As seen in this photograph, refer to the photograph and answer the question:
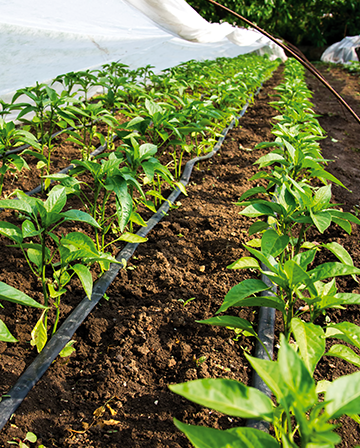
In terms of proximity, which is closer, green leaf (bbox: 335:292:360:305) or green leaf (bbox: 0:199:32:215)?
green leaf (bbox: 335:292:360:305)

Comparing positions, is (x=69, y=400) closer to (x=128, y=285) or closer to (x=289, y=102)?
(x=128, y=285)

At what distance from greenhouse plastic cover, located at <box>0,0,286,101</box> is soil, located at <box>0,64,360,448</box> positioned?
79.9 inches

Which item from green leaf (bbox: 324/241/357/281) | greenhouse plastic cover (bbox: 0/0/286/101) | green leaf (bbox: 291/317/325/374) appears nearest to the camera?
green leaf (bbox: 291/317/325/374)

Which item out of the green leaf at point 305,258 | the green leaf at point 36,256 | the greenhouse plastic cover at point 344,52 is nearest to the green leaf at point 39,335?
the green leaf at point 36,256

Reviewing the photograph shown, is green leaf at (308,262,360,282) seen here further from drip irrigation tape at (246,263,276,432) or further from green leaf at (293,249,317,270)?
drip irrigation tape at (246,263,276,432)

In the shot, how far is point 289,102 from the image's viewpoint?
336 centimetres

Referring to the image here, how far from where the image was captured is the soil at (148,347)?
107cm

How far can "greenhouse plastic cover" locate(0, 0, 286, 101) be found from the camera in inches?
126

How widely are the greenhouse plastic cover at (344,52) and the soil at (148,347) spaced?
17.7 meters

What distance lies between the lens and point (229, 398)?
0.59 meters

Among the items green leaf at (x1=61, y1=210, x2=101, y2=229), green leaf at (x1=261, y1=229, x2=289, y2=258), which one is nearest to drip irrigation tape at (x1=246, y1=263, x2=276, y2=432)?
green leaf at (x1=261, y1=229, x2=289, y2=258)

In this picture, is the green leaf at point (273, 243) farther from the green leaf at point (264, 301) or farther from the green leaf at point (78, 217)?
the green leaf at point (78, 217)

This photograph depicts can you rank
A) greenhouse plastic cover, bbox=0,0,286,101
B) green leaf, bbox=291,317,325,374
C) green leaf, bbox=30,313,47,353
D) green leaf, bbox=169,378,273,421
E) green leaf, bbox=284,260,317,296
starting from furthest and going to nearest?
1. greenhouse plastic cover, bbox=0,0,286,101
2. green leaf, bbox=30,313,47,353
3. green leaf, bbox=284,260,317,296
4. green leaf, bbox=291,317,325,374
5. green leaf, bbox=169,378,273,421

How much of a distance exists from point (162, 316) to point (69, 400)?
481mm
